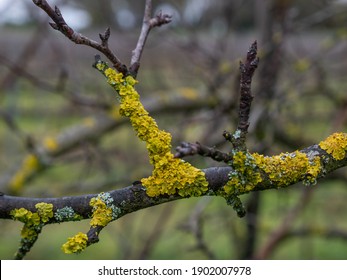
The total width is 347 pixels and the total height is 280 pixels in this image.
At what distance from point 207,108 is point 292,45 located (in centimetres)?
98

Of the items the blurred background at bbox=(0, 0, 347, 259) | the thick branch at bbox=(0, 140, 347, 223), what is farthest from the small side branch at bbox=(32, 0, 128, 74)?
the blurred background at bbox=(0, 0, 347, 259)

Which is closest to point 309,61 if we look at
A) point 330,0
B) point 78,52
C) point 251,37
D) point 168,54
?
point 330,0

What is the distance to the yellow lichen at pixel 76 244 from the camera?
732 mm

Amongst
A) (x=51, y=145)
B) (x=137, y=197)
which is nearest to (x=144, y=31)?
A: (x=137, y=197)

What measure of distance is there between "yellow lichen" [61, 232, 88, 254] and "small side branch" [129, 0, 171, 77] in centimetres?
28

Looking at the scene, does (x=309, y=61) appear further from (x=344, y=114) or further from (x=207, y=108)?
(x=207, y=108)

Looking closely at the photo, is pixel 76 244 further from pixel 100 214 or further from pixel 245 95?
pixel 245 95

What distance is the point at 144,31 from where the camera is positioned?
91cm

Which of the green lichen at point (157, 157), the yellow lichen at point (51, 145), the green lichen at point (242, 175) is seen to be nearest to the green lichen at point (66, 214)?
the green lichen at point (157, 157)

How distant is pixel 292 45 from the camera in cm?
323

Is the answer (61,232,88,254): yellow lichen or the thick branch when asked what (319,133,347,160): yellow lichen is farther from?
(61,232,88,254): yellow lichen

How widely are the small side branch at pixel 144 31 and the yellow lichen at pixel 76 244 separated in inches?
11.0

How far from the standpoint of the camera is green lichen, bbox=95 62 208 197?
0.77m
